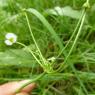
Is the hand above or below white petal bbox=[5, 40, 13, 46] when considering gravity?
below

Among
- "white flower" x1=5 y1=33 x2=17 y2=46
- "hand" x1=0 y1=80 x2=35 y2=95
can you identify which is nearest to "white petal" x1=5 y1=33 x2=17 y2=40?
"white flower" x1=5 y1=33 x2=17 y2=46

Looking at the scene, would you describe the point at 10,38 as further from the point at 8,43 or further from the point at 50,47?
the point at 50,47

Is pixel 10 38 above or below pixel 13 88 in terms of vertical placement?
above

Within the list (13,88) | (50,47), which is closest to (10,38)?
(50,47)

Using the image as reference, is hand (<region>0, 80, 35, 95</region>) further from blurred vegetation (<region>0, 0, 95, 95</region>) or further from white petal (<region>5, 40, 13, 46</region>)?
white petal (<region>5, 40, 13, 46</region>)

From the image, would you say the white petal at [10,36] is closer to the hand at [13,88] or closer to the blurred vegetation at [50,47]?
the blurred vegetation at [50,47]

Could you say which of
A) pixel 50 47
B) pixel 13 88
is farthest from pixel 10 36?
pixel 13 88

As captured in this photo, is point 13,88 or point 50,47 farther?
point 50,47

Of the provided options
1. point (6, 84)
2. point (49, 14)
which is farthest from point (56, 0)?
point (6, 84)

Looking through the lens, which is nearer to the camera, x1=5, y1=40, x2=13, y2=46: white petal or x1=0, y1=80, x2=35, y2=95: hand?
x1=0, y1=80, x2=35, y2=95: hand
